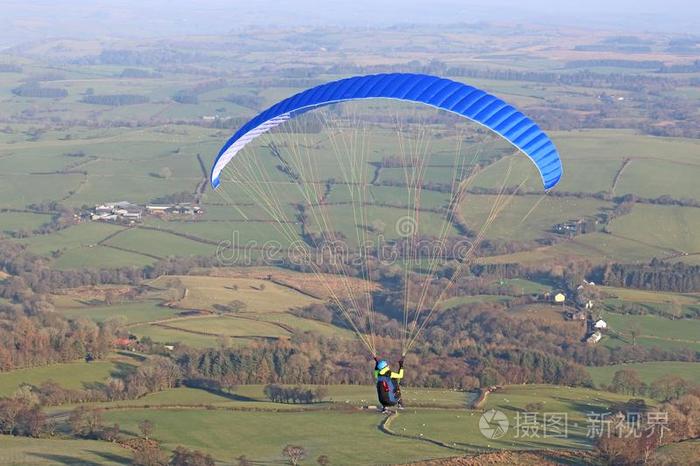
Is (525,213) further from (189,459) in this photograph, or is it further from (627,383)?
(189,459)

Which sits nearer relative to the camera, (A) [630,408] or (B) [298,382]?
(A) [630,408]


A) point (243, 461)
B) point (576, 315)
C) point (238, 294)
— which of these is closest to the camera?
point (243, 461)

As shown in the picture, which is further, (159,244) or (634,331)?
(159,244)

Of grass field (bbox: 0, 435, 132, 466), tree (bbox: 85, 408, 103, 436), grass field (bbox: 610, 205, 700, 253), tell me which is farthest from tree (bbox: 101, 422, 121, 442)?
grass field (bbox: 610, 205, 700, 253)

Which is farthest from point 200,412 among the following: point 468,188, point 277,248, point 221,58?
point 221,58

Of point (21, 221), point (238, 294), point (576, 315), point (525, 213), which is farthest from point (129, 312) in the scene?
point (525, 213)

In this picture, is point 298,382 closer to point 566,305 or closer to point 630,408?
point 630,408

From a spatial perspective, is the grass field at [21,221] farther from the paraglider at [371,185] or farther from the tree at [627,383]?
the tree at [627,383]

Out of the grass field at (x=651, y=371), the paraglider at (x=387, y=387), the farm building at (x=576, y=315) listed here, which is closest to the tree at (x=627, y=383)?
the grass field at (x=651, y=371)
